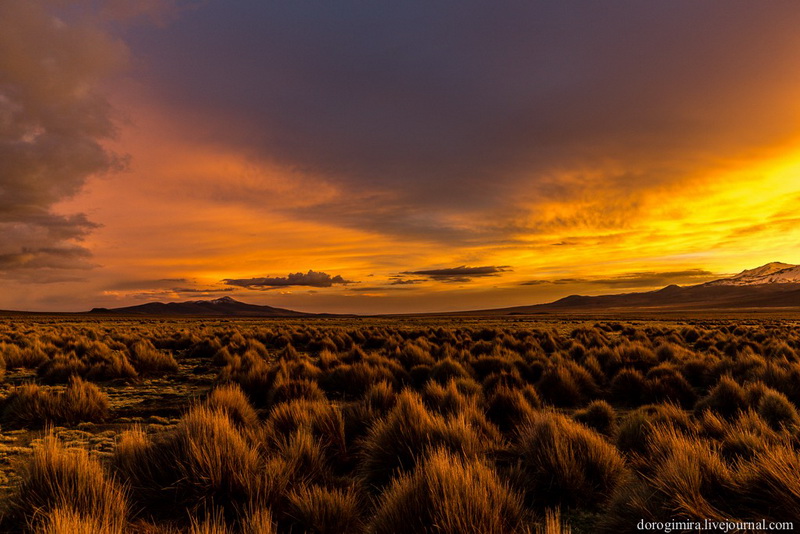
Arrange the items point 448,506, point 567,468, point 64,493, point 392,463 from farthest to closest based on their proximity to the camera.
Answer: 1. point 392,463
2. point 567,468
3. point 64,493
4. point 448,506

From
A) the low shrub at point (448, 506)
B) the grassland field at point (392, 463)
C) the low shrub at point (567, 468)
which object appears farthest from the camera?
the low shrub at point (567, 468)

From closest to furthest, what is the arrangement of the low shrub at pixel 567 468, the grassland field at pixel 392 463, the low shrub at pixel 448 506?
the low shrub at pixel 448 506
the grassland field at pixel 392 463
the low shrub at pixel 567 468

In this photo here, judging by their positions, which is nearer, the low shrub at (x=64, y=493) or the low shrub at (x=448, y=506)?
the low shrub at (x=448, y=506)

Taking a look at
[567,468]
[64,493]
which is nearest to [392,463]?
[567,468]

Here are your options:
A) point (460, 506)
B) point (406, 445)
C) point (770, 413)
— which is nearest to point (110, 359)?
point (406, 445)

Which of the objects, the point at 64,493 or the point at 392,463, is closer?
the point at 64,493

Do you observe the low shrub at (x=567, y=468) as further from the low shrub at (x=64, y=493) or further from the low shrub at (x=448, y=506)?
the low shrub at (x=64, y=493)

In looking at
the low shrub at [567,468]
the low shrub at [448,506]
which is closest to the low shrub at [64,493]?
the low shrub at [448,506]

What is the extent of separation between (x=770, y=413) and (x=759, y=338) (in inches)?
750

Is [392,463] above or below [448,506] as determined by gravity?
below

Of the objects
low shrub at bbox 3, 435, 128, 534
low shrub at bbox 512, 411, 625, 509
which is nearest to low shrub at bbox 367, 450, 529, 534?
low shrub at bbox 512, 411, 625, 509

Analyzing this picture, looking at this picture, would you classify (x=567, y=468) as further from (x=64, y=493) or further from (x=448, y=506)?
(x=64, y=493)

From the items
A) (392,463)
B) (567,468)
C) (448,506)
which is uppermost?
(448,506)

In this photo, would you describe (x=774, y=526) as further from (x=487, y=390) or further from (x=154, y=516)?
(x=487, y=390)
